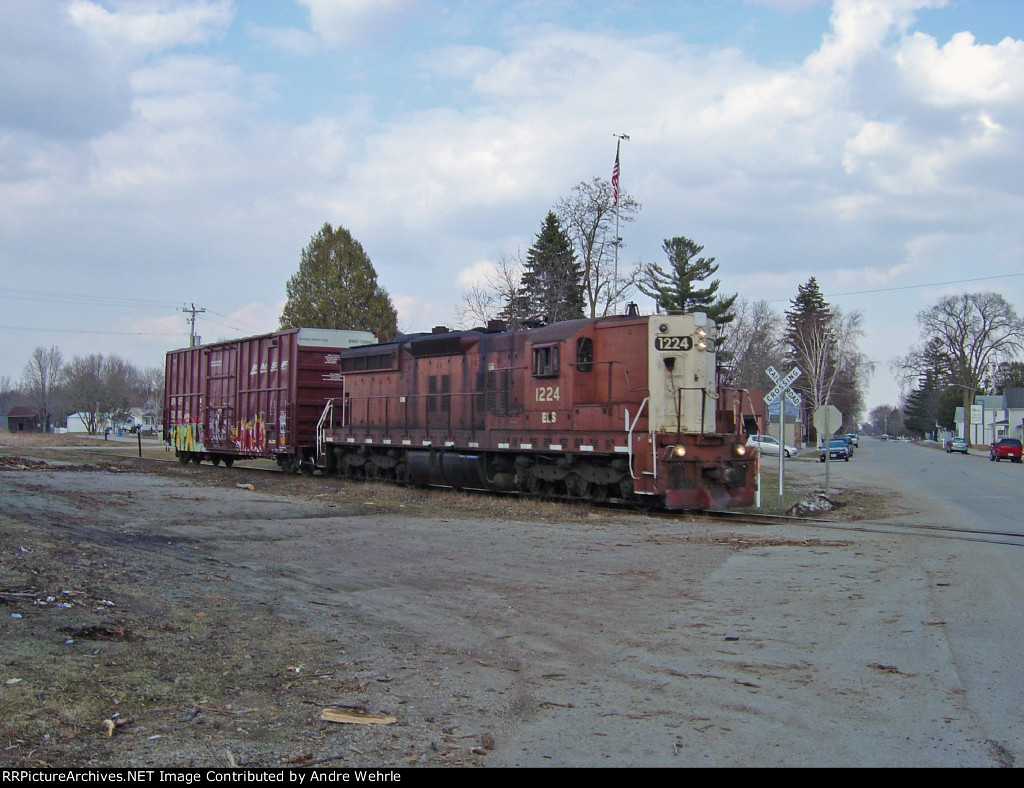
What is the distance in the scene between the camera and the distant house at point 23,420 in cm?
9625

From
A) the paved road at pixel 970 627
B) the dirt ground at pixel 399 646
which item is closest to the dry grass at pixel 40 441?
the dirt ground at pixel 399 646

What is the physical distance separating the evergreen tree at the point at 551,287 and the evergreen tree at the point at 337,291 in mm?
9282

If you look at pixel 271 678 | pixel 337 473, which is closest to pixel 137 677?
pixel 271 678

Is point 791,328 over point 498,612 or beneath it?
over

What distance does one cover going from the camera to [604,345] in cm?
1659

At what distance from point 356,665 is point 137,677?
1414 mm

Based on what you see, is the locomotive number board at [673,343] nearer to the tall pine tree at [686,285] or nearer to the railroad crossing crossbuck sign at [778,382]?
the railroad crossing crossbuck sign at [778,382]

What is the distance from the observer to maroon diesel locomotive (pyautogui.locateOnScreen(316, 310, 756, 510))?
50.8 ft

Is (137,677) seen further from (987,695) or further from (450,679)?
(987,695)

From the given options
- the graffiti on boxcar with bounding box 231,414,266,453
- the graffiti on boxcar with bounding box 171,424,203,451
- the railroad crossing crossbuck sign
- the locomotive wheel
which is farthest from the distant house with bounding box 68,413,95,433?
the railroad crossing crossbuck sign

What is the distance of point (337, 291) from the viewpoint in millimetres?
52125

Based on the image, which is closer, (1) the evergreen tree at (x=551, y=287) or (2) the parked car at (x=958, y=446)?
(1) the evergreen tree at (x=551, y=287)

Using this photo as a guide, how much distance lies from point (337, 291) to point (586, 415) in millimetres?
38595

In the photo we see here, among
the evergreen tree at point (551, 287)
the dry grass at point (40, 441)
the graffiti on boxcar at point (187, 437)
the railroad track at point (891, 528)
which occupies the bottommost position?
the railroad track at point (891, 528)
